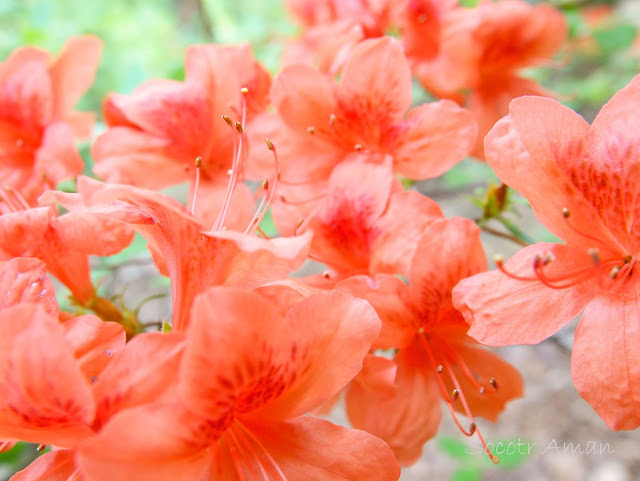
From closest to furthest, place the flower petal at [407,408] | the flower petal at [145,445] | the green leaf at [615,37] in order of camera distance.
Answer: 1. the flower petal at [145,445]
2. the flower petal at [407,408]
3. the green leaf at [615,37]

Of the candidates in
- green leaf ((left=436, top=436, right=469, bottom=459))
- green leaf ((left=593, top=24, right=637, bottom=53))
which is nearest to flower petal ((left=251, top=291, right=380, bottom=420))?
green leaf ((left=436, top=436, right=469, bottom=459))

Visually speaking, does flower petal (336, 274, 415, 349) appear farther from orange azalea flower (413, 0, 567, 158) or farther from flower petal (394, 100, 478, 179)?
orange azalea flower (413, 0, 567, 158)

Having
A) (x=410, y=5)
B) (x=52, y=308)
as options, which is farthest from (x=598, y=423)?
(x=52, y=308)

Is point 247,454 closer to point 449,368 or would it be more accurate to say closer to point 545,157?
point 449,368

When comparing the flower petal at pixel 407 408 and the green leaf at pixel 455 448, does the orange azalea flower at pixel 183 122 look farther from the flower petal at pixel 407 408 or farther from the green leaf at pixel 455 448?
the green leaf at pixel 455 448

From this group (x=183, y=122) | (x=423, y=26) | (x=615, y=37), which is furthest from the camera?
(x=615, y=37)

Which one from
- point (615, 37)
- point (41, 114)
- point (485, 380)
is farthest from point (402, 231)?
point (615, 37)

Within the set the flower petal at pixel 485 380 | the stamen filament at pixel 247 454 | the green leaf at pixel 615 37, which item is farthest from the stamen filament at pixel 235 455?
the green leaf at pixel 615 37

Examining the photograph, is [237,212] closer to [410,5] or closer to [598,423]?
[410,5]
